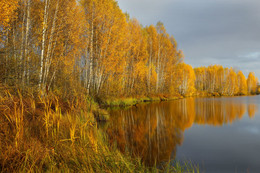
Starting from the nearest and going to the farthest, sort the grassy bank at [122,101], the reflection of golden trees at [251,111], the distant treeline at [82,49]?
the distant treeline at [82,49] < the reflection of golden trees at [251,111] < the grassy bank at [122,101]

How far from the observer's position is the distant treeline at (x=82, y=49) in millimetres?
8422

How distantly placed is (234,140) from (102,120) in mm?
6530

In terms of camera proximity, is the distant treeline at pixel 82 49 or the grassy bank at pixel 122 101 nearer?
the distant treeline at pixel 82 49

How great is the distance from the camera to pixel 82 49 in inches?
640

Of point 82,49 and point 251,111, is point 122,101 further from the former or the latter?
point 251,111

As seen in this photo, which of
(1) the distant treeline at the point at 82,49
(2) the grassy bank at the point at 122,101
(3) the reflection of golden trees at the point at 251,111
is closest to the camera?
(1) the distant treeline at the point at 82,49

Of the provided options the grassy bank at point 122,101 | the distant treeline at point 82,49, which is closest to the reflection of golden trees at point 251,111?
the grassy bank at point 122,101

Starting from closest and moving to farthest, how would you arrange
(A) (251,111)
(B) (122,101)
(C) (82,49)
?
(A) (251,111), (C) (82,49), (B) (122,101)

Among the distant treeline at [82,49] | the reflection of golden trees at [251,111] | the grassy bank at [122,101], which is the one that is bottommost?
the reflection of golden trees at [251,111]

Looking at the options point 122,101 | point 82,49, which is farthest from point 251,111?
point 82,49

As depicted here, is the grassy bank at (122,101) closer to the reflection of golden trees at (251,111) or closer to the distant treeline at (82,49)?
the distant treeline at (82,49)

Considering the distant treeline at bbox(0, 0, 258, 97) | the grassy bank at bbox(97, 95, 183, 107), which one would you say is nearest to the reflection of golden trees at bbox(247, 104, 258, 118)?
the grassy bank at bbox(97, 95, 183, 107)

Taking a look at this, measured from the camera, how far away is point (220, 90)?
5538 centimetres

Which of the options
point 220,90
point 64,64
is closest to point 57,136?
point 64,64
